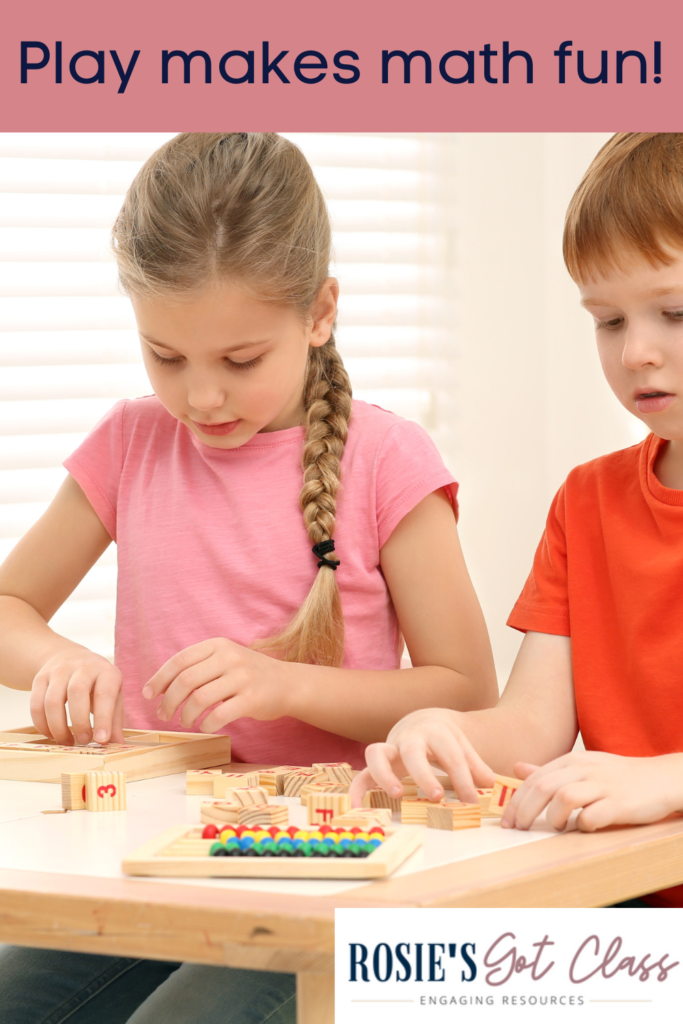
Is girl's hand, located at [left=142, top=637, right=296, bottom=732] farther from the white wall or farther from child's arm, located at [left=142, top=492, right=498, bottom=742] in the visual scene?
the white wall

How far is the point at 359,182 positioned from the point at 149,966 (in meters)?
1.45

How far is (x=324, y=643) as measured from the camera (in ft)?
4.12

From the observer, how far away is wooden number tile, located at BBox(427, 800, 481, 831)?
753 mm

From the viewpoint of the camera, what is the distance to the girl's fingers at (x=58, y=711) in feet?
3.44

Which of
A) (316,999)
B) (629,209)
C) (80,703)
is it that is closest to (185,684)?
(80,703)

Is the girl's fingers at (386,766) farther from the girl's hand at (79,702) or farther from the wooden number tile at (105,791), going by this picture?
the girl's hand at (79,702)

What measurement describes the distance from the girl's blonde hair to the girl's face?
0.02 m
